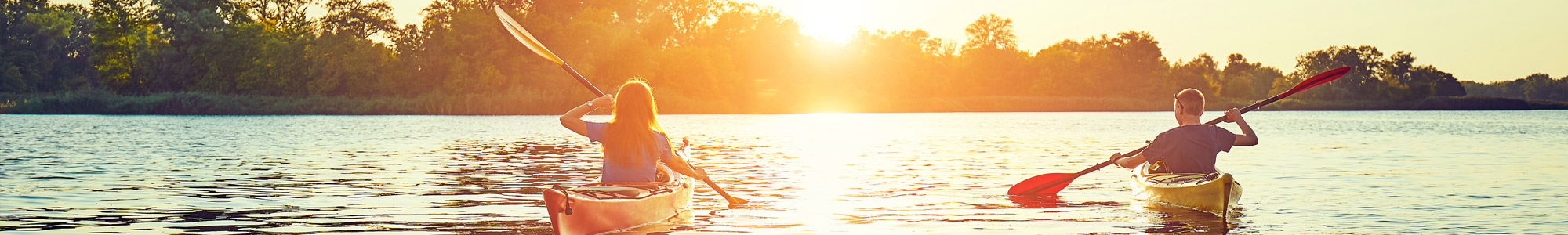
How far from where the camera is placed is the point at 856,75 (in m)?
96.0

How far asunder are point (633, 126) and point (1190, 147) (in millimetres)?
4735

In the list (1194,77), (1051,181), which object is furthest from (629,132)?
(1194,77)

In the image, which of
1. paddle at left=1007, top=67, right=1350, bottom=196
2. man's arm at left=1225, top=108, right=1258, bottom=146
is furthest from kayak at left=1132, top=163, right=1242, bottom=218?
paddle at left=1007, top=67, right=1350, bottom=196

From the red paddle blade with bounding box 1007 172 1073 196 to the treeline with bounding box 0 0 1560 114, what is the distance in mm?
50140

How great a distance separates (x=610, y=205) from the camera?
9.07 m

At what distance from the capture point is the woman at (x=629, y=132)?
29.6 feet

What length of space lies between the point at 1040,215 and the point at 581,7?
220 feet

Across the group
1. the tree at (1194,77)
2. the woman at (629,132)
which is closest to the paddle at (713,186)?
the woman at (629,132)

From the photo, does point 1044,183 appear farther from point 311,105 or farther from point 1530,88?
point 1530,88

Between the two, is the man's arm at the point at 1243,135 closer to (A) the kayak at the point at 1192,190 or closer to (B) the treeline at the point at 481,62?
(A) the kayak at the point at 1192,190

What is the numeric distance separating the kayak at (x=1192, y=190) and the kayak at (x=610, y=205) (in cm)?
417

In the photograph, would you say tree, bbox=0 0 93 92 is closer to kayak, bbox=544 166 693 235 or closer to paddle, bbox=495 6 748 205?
paddle, bbox=495 6 748 205

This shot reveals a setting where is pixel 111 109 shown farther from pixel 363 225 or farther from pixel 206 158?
pixel 363 225

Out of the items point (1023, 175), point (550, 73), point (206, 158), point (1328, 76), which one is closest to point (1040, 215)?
point (1328, 76)
